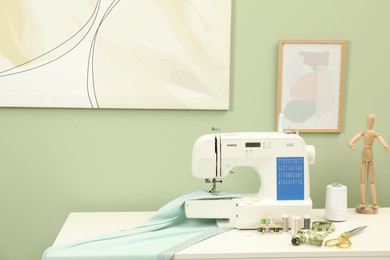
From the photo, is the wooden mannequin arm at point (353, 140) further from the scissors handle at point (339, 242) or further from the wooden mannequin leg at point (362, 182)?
the scissors handle at point (339, 242)

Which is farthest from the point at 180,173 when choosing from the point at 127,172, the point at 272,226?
the point at 272,226

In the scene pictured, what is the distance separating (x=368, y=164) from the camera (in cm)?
191

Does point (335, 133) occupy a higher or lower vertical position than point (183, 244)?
higher

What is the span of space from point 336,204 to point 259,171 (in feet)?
1.03

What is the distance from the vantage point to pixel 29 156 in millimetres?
1958

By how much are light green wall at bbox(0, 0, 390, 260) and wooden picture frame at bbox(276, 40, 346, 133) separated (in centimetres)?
4

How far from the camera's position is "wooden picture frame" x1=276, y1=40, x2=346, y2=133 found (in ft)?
6.54

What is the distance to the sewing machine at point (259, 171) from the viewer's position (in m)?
1.64

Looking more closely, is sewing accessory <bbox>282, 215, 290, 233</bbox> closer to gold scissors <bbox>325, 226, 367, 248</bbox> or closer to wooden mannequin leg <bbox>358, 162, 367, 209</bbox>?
gold scissors <bbox>325, 226, 367, 248</bbox>

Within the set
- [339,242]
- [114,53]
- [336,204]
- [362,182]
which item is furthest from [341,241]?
[114,53]

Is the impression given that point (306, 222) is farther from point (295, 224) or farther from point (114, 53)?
point (114, 53)

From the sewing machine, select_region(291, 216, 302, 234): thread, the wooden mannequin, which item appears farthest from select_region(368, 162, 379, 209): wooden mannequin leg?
select_region(291, 216, 302, 234): thread

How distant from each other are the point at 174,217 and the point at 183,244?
0.20m

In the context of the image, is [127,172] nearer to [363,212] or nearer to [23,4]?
[23,4]
